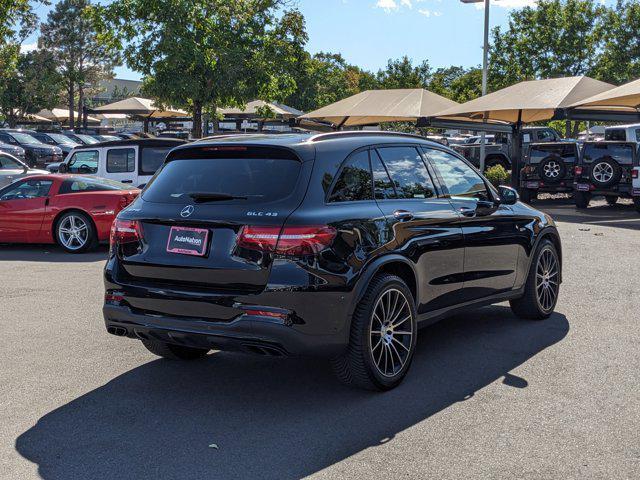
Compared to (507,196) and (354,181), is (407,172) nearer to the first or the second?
(354,181)

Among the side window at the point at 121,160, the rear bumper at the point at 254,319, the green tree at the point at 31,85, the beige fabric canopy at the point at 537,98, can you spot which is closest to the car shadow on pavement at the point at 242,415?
the rear bumper at the point at 254,319

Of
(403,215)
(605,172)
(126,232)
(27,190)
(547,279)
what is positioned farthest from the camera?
(605,172)

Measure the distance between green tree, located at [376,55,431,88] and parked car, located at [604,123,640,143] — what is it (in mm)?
29872

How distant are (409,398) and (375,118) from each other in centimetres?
2345

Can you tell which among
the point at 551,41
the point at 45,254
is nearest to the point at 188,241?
the point at 45,254

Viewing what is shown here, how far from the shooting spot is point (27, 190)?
13.4 metres

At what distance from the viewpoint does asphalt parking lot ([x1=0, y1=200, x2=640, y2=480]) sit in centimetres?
422

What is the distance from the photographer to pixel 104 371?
5.96m

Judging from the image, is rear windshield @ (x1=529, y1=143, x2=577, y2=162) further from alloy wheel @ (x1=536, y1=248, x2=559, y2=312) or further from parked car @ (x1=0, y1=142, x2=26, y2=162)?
parked car @ (x1=0, y1=142, x2=26, y2=162)

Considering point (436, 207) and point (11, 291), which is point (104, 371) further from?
point (11, 291)

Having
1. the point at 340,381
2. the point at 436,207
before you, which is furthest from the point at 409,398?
the point at 436,207

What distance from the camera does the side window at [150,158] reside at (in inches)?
645

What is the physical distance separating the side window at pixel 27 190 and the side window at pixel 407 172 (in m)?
8.68

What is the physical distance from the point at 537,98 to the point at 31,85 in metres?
48.2
